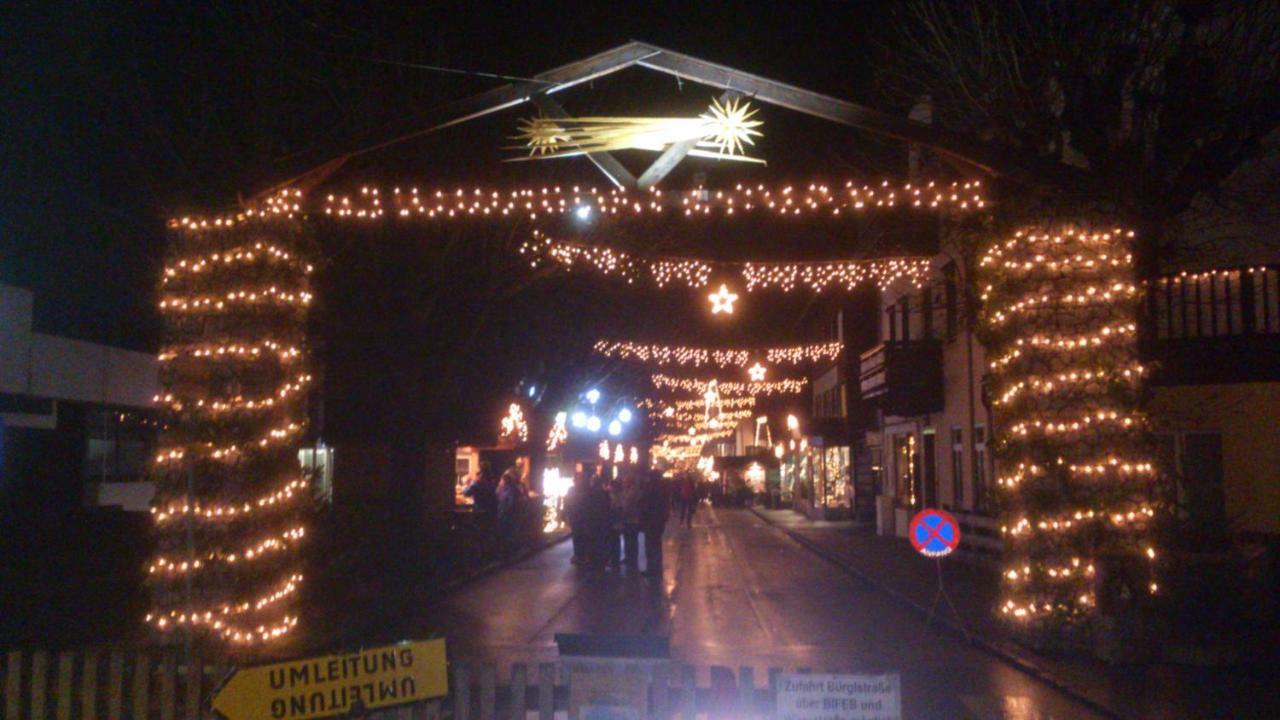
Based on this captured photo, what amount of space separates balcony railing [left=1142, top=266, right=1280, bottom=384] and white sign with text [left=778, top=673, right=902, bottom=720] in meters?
14.2

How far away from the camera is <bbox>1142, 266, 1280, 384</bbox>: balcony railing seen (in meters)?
18.7

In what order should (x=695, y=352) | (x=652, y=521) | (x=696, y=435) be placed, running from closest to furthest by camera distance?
(x=652, y=521) → (x=695, y=352) → (x=696, y=435)

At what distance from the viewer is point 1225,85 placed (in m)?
13.8

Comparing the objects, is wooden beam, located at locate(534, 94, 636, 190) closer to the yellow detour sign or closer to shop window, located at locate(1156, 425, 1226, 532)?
the yellow detour sign

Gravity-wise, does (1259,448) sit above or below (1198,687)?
above

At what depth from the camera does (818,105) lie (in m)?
11.6

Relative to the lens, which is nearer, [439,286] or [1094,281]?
[1094,281]

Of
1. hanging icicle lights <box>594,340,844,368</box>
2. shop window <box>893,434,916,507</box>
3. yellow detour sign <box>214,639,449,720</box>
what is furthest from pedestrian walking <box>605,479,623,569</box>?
yellow detour sign <box>214,639,449,720</box>

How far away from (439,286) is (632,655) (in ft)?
49.1

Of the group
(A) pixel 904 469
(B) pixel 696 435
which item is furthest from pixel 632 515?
(B) pixel 696 435

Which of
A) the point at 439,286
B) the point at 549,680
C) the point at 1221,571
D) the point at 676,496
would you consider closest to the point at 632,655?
the point at 549,680

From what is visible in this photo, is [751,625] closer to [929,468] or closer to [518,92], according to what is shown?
[518,92]

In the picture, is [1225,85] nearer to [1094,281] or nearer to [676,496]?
[1094,281]

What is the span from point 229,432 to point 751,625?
24.2 feet
